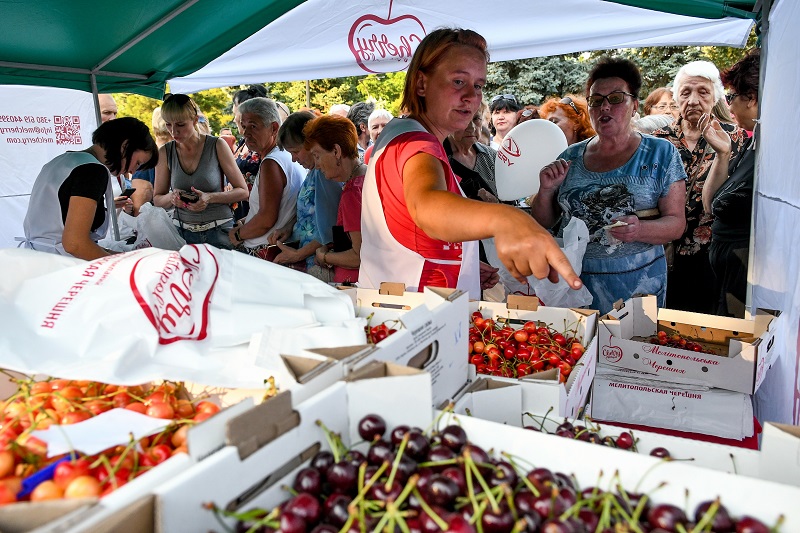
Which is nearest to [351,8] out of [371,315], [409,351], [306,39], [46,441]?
[306,39]

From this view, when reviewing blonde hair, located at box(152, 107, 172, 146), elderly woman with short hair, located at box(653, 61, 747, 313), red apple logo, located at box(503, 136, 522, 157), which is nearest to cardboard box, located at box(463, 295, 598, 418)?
red apple logo, located at box(503, 136, 522, 157)

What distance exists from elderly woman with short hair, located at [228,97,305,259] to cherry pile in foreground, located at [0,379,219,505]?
289 cm

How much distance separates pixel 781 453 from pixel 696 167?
3604 millimetres

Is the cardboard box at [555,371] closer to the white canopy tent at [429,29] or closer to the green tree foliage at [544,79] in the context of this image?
the white canopy tent at [429,29]

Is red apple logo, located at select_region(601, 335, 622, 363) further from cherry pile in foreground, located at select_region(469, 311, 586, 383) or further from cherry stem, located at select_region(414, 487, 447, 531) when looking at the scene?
cherry stem, located at select_region(414, 487, 447, 531)

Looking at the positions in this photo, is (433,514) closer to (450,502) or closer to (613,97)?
(450,502)

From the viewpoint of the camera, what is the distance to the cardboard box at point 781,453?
0.94m

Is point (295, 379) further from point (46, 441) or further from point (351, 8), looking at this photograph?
point (351, 8)

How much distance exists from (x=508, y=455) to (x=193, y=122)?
4366mm

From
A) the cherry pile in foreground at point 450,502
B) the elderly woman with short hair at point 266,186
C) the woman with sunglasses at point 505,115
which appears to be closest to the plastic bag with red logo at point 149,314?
the cherry pile in foreground at point 450,502

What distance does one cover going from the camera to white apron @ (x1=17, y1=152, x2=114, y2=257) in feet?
10.00

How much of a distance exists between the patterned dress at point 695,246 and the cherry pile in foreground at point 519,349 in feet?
8.25

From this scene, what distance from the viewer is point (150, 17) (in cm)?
386

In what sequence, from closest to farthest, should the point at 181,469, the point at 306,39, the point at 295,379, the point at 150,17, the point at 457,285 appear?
the point at 181,469
the point at 295,379
the point at 457,285
the point at 150,17
the point at 306,39
